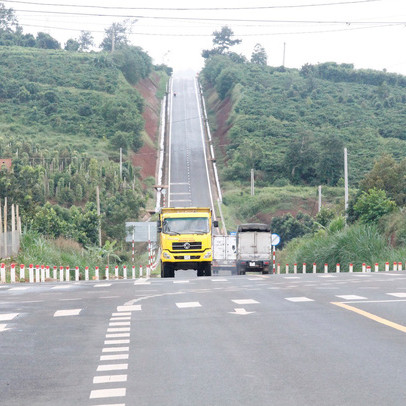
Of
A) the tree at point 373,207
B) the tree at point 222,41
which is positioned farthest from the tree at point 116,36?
the tree at point 373,207

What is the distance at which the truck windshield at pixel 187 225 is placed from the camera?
32250 millimetres

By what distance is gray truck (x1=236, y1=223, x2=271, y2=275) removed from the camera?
4500cm

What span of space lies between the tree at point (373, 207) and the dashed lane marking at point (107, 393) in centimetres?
3892

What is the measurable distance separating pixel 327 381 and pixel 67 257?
32592mm

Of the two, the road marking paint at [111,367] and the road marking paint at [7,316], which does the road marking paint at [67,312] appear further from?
the road marking paint at [111,367]

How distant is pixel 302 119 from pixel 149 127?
22.5m

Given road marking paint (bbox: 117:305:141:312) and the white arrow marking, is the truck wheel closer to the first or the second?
road marking paint (bbox: 117:305:141:312)

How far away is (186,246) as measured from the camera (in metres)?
32.3

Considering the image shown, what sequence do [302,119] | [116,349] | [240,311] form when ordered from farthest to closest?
[302,119]
[240,311]
[116,349]

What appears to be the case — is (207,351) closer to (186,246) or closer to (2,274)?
(2,274)

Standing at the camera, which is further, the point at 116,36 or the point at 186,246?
the point at 116,36

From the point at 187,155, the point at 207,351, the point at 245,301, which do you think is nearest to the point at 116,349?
the point at 207,351

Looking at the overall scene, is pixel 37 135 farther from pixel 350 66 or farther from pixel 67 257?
pixel 350 66

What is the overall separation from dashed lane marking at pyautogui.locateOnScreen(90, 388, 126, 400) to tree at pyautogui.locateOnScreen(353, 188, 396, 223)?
3892cm
